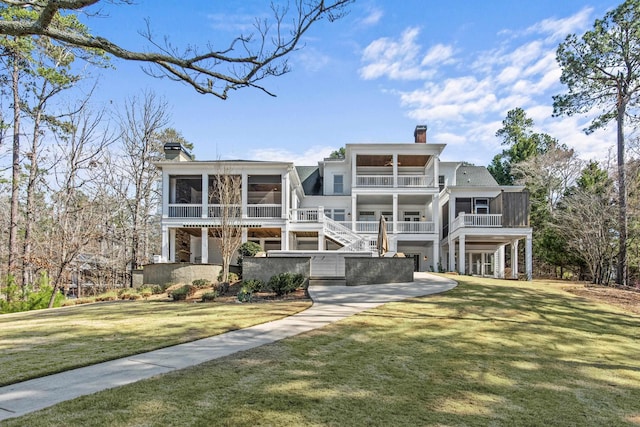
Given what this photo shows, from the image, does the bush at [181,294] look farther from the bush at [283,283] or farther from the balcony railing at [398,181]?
the balcony railing at [398,181]

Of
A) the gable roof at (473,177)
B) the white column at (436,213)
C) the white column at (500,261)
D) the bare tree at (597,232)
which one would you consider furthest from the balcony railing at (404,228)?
the bare tree at (597,232)

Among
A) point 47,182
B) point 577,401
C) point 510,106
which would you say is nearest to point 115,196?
point 47,182

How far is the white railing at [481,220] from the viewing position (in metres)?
22.9

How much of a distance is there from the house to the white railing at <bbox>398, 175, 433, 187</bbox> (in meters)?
0.06

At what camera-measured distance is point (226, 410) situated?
363 cm

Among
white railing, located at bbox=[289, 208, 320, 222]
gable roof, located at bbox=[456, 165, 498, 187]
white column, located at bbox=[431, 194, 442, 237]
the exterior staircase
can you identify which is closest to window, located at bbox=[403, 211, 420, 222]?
white column, located at bbox=[431, 194, 442, 237]

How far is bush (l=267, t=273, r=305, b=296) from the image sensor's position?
13445 millimetres

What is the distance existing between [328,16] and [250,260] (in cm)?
1016

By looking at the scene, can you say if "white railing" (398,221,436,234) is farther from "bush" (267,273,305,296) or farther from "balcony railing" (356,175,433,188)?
"bush" (267,273,305,296)

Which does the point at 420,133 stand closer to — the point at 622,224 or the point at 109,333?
the point at 622,224

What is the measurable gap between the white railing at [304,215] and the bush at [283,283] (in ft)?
30.6

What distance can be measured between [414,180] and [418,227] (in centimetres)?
313

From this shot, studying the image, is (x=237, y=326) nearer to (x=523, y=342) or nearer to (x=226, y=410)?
(x=226, y=410)

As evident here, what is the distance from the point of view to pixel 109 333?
7.30 m
